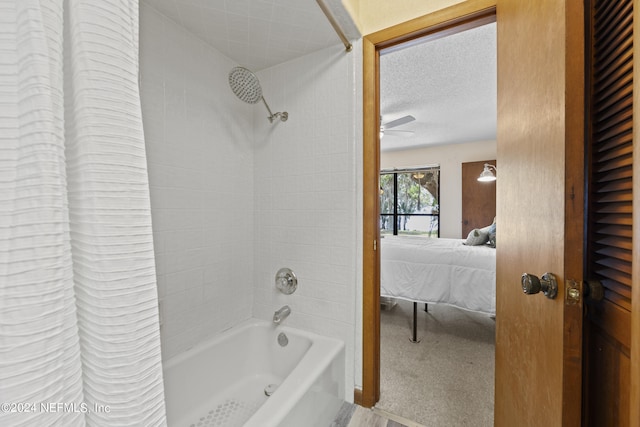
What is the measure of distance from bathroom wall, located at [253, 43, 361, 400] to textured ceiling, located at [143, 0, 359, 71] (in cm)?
10

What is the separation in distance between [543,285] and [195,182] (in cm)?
153

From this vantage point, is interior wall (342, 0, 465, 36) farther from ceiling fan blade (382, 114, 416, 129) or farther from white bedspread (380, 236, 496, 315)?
white bedspread (380, 236, 496, 315)

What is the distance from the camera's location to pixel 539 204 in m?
0.73

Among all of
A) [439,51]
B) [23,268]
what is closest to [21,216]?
[23,268]

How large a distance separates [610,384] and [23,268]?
3.66 ft

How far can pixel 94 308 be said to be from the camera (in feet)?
1.06

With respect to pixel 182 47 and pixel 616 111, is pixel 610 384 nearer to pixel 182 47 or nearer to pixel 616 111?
pixel 616 111

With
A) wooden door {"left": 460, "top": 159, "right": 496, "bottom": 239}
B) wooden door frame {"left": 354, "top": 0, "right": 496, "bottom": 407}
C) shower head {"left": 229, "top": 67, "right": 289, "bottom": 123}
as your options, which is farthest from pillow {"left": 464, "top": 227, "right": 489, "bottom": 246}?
shower head {"left": 229, "top": 67, "right": 289, "bottom": 123}

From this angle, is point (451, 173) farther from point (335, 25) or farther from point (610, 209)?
point (610, 209)

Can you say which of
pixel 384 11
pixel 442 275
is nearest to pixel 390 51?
pixel 384 11

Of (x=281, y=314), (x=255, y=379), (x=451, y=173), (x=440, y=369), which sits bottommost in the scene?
(x=440, y=369)

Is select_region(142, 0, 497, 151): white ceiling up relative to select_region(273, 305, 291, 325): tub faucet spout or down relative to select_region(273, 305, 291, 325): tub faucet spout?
up

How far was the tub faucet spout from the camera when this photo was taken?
4.97ft

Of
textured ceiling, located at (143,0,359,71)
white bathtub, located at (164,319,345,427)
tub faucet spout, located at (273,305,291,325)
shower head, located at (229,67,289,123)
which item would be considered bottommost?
white bathtub, located at (164,319,345,427)
